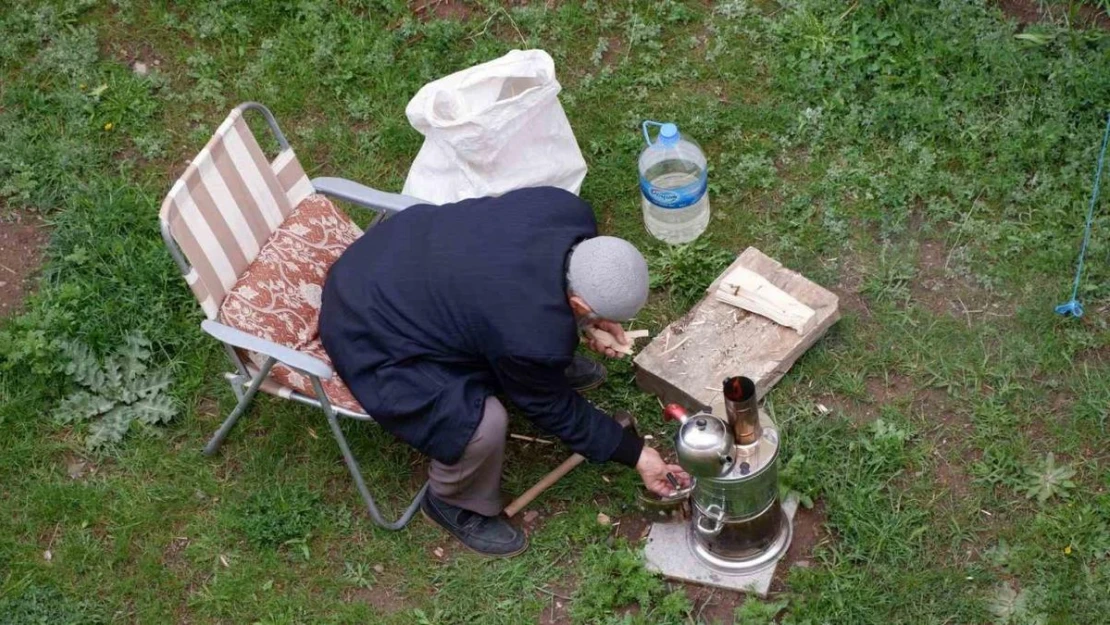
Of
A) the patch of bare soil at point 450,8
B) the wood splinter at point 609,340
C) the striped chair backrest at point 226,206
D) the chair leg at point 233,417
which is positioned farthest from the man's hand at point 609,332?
the patch of bare soil at point 450,8

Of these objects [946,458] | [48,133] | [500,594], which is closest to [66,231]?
[48,133]

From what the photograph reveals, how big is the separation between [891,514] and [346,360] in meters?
2.01

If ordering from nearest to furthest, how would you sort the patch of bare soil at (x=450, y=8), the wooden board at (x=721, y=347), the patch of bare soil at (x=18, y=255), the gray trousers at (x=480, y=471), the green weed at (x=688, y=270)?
1. the gray trousers at (x=480, y=471)
2. the wooden board at (x=721, y=347)
3. the green weed at (x=688, y=270)
4. the patch of bare soil at (x=18, y=255)
5. the patch of bare soil at (x=450, y=8)

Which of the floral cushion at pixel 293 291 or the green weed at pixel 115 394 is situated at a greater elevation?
the floral cushion at pixel 293 291

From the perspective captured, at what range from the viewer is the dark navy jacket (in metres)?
3.89

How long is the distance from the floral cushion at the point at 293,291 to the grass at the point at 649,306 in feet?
1.49

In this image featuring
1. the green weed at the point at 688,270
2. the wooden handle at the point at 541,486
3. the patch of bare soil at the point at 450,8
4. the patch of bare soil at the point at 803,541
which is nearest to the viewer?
the patch of bare soil at the point at 803,541

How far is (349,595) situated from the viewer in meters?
4.48

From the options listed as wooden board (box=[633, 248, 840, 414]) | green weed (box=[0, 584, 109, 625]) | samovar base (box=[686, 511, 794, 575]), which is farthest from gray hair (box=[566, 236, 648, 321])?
green weed (box=[0, 584, 109, 625])

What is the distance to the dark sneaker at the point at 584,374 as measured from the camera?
4.83 metres

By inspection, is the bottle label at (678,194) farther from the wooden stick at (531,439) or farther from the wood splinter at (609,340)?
the wooden stick at (531,439)

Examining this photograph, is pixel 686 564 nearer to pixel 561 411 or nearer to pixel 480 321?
pixel 561 411

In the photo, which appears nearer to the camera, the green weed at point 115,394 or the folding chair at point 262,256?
A: the folding chair at point 262,256

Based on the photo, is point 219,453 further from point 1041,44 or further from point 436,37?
point 1041,44
